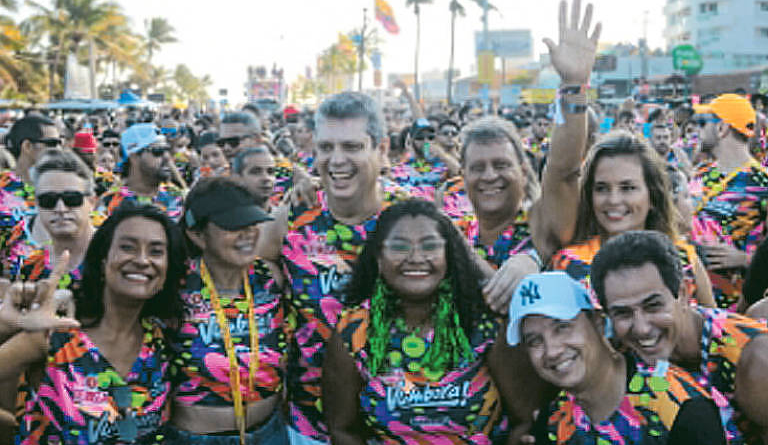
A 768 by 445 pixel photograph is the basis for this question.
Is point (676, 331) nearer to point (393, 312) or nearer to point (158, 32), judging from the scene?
point (393, 312)

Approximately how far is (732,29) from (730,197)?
74.2m

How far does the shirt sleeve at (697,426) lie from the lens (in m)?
2.13

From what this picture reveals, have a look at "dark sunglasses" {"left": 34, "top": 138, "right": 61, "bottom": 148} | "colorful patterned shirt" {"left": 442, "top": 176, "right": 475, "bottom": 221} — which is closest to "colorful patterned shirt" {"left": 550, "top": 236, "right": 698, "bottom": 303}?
"colorful patterned shirt" {"left": 442, "top": 176, "right": 475, "bottom": 221}

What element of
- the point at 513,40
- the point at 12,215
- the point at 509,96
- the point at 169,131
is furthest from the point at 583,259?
the point at 513,40

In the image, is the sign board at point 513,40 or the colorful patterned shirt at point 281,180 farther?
the sign board at point 513,40

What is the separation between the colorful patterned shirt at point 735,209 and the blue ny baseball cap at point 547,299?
2.61 m

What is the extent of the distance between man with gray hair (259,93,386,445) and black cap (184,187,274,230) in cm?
20

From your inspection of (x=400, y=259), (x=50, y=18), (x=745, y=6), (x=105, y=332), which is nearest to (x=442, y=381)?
(x=400, y=259)

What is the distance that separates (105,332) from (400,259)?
4.01ft

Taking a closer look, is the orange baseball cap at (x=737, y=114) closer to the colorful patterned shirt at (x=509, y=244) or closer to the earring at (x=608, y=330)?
the colorful patterned shirt at (x=509, y=244)

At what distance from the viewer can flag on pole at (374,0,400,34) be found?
63703 millimetres

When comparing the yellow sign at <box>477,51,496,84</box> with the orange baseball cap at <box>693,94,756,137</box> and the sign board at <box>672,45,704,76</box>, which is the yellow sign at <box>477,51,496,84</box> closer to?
the sign board at <box>672,45,704,76</box>

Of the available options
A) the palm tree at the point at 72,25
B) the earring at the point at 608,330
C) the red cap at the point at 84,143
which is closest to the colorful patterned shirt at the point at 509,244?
the earring at the point at 608,330

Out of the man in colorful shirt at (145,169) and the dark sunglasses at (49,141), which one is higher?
the dark sunglasses at (49,141)
